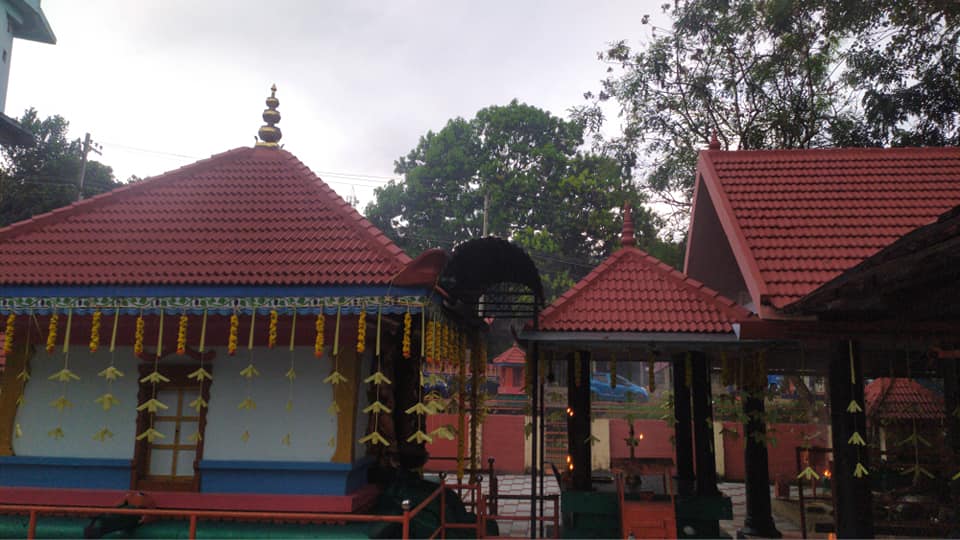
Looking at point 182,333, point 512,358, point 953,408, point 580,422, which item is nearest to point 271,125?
point 182,333

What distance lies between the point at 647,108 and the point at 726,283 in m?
10.9

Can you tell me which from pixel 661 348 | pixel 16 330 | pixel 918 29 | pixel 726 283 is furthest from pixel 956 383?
pixel 16 330

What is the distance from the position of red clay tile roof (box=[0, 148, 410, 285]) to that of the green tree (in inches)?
821

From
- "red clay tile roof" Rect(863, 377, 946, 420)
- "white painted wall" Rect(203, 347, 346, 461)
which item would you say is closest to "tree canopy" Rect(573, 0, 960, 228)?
"red clay tile roof" Rect(863, 377, 946, 420)

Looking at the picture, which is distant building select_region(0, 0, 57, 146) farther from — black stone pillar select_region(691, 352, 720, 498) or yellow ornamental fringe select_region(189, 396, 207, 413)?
black stone pillar select_region(691, 352, 720, 498)

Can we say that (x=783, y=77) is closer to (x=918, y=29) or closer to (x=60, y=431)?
(x=918, y=29)

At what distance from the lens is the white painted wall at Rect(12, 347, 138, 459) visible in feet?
26.5

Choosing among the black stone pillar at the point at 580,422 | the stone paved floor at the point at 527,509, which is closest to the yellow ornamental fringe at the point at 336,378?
the black stone pillar at the point at 580,422

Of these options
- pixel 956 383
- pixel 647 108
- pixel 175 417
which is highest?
pixel 647 108

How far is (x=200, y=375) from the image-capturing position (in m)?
7.43

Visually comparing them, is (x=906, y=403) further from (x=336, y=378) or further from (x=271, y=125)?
(x=271, y=125)

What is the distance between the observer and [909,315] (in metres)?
6.54

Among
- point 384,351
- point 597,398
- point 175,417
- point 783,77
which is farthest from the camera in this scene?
point 597,398

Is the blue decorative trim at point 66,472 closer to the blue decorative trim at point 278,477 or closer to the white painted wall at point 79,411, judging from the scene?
the white painted wall at point 79,411
